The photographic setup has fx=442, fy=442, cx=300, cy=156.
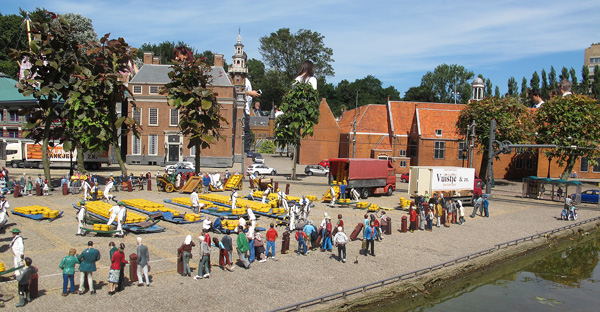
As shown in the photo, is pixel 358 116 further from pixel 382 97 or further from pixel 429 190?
pixel 382 97

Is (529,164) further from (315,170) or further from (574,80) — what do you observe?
(574,80)

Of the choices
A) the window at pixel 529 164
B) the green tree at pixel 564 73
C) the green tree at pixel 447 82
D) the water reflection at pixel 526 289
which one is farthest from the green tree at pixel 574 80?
the water reflection at pixel 526 289

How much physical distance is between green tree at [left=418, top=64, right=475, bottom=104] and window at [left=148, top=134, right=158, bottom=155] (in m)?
80.7

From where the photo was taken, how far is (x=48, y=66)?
3100 centimetres

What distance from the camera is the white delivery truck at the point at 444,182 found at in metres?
30.9

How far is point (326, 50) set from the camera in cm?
9856

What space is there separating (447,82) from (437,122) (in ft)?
211

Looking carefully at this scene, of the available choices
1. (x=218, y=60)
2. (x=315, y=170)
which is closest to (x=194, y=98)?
(x=315, y=170)

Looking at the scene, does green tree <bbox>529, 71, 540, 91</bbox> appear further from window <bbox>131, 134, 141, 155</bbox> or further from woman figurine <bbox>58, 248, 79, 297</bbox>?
woman figurine <bbox>58, 248, 79, 297</bbox>

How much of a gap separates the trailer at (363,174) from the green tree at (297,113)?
11854mm

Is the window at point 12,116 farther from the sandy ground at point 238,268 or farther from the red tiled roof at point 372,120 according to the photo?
the red tiled roof at point 372,120

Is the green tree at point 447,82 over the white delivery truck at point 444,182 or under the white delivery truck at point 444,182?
over

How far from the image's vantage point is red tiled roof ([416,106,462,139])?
2334 inches

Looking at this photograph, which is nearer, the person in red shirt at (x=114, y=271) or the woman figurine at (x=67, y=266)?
the woman figurine at (x=67, y=266)
